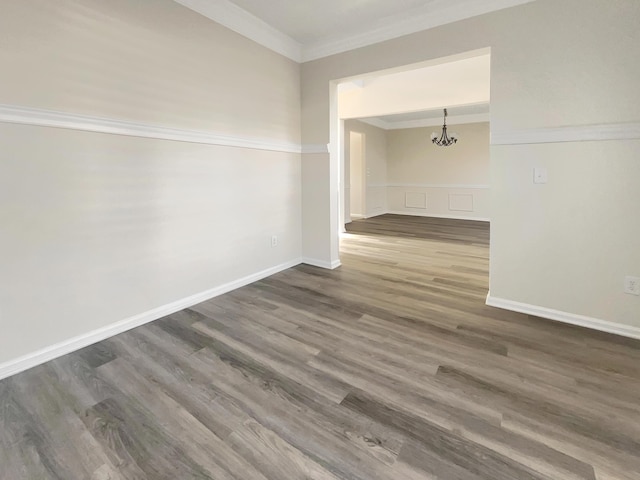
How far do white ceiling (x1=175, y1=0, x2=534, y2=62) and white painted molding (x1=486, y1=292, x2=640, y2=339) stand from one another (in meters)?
2.37

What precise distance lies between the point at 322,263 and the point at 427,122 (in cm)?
665

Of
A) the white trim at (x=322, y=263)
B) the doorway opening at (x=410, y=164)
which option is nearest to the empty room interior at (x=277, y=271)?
the white trim at (x=322, y=263)

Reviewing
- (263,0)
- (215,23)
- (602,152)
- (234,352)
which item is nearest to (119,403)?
(234,352)

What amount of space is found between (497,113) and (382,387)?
7.54ft

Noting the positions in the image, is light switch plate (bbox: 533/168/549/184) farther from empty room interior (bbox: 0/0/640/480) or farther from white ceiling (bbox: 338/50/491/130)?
white ceiling (bbox: 338/50/491/130)

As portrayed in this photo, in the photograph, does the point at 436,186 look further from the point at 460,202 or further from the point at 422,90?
the point at 422,90

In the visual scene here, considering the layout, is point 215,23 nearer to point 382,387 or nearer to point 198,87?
point 198,87

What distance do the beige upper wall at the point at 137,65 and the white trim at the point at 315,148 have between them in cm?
56

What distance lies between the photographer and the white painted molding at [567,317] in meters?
2.28

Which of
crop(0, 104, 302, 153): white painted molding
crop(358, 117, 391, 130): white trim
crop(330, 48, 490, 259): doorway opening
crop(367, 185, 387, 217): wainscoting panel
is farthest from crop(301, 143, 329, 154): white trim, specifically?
crop(367, 185, 387, 217): wainscoting panel

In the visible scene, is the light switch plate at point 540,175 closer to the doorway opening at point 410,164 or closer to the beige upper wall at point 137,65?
the beige upper wall at point 137,65

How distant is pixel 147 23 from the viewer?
235 cm

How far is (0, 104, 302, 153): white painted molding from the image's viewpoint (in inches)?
71.3

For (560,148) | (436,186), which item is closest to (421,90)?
(560,148)
